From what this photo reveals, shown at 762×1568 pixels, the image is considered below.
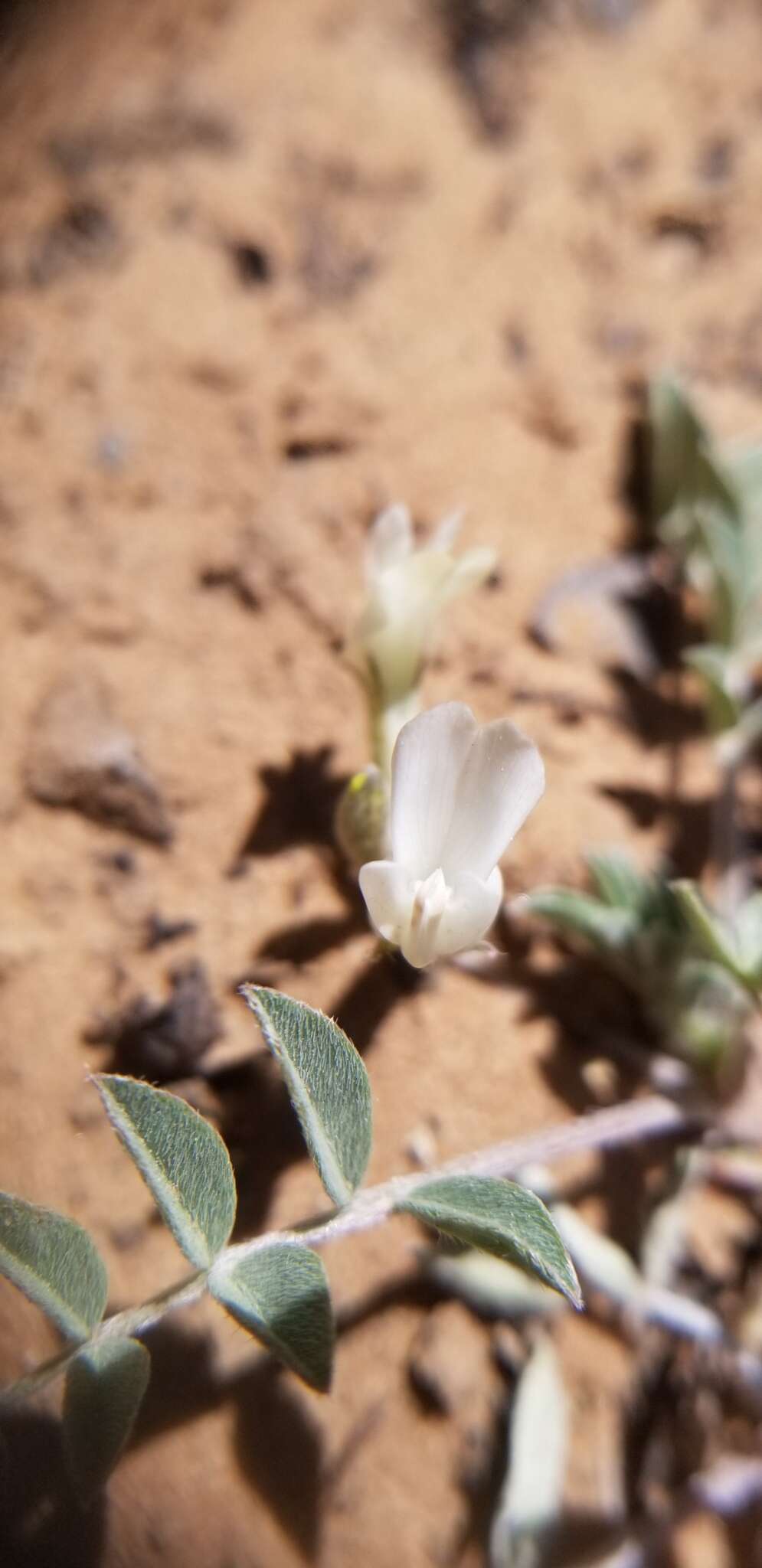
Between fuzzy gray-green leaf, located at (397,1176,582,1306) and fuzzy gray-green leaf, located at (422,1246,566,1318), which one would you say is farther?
fuzzy gray-green leaf, located at (422,1246,566,1318)

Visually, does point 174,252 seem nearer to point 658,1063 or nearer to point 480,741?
point 480,741

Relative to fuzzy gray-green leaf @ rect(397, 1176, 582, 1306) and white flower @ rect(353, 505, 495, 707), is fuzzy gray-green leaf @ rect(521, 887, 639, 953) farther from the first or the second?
fuzzy gray-green leaf @ rect(397, 1176, 582, 1306)

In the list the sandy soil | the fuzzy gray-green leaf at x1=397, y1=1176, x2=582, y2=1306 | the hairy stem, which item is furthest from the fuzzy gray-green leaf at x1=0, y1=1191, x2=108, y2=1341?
the fuzzy gray-green leaf at x1=397, y1=1176, x2=582, y2=1306

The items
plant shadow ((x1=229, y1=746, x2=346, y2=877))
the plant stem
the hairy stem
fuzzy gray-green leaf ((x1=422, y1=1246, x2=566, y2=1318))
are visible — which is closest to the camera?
the hairy stem

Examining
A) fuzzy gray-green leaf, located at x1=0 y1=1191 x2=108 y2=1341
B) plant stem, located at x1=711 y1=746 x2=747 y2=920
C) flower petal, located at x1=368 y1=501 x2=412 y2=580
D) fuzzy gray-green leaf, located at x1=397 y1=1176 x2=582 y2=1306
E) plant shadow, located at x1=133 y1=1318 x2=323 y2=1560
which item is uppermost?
flower petal, located at x1=368 y1=501 x2=412 y2=580

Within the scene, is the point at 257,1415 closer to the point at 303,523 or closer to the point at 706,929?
the point at 706,929

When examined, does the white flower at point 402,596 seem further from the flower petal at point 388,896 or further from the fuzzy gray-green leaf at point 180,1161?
the fuzzy gray-green leaf at point 180,1161

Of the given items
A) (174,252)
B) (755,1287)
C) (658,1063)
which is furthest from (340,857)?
(174,252)
